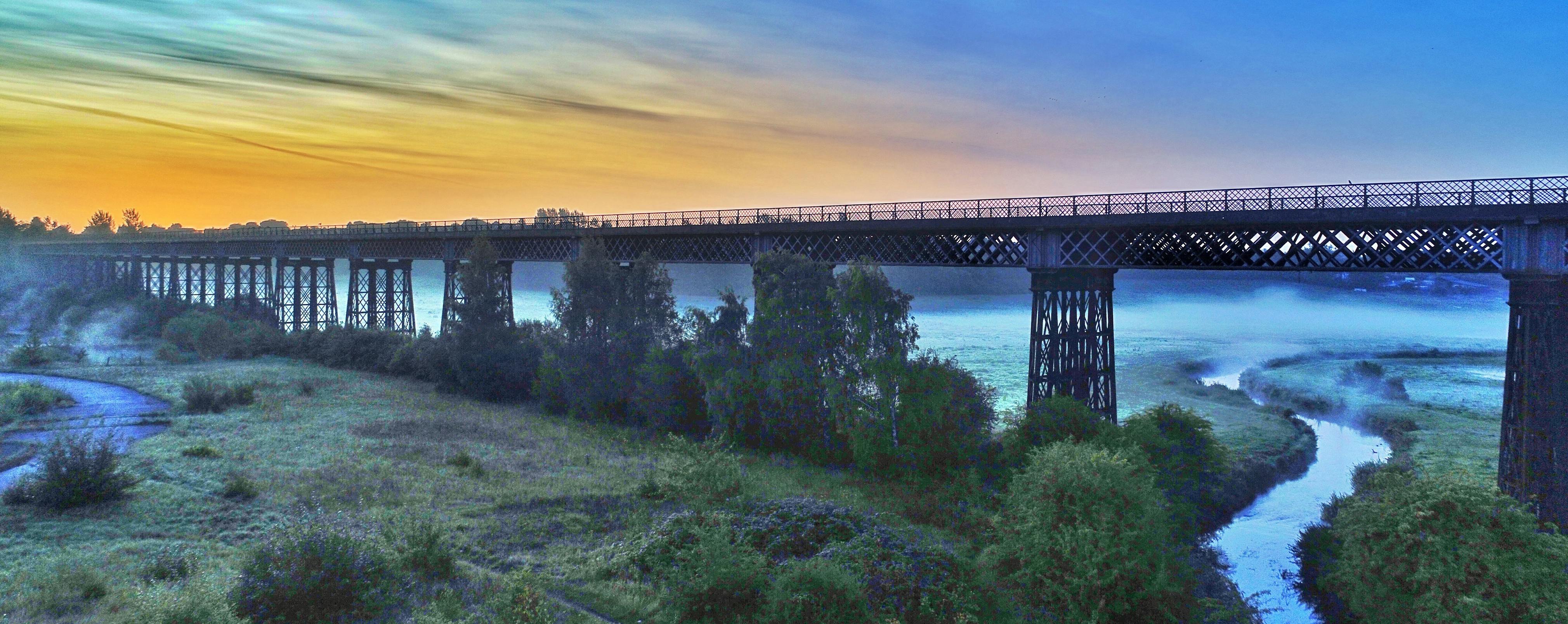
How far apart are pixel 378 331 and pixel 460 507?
4494 centimetres

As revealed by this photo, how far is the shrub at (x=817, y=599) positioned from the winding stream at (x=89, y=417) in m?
23.9

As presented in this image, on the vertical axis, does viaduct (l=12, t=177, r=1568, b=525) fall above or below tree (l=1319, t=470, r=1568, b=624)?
above

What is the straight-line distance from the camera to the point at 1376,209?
91.4 ft

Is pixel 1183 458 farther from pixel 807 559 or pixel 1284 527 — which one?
pixel 807 559

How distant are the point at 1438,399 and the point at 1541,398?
4246cm

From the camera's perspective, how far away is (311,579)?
18375 mm

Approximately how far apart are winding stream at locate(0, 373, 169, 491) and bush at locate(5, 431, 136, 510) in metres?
1.46

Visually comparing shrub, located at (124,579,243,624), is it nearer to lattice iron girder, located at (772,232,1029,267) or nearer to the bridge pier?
lattice iron girder, located at (772,232,1029,267)

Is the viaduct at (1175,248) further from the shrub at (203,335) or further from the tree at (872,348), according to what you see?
the shrub at (203,335)

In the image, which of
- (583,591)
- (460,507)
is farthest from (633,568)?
(460,507)

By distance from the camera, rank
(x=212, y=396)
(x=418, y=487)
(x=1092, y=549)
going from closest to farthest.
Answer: (x=1092, y=549) → (x=418, y=487) → (x=212, y=396)

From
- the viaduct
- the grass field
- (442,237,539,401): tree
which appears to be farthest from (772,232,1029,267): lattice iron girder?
(442,237,539,401): tree

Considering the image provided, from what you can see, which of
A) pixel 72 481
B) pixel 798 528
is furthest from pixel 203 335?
pixel 798 528

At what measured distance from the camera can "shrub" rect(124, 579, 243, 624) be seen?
15219 millimetres
